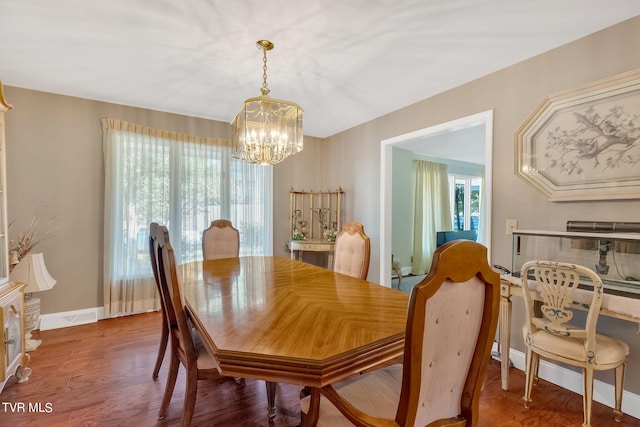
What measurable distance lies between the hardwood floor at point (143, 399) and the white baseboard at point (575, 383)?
5cm

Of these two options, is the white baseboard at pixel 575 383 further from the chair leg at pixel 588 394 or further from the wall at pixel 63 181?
the wall at pixel 63 181

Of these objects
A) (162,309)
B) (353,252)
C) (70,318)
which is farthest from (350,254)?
(70,318)

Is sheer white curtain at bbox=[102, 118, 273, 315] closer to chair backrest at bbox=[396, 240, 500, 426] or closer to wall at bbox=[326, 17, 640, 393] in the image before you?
wall at bbox=[326, 17, 640, 393]

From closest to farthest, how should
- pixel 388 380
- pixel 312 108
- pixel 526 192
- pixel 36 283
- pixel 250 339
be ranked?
pixel 250 339, pixel 388 380, pixel 526 192, pixel 36 283, pixel 312 108

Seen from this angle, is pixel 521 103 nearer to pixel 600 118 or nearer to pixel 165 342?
pixel 600 118

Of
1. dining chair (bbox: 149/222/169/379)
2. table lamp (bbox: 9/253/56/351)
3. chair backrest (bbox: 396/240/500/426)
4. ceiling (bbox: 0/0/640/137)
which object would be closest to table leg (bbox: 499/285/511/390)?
chair backrest (bbox: 396/240/500/426)

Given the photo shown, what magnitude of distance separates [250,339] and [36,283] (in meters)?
2.70

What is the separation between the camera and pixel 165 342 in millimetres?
2068

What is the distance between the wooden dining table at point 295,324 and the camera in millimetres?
959

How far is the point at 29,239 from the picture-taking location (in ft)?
9.29

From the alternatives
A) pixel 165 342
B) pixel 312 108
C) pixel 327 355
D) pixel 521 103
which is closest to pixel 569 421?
pixel 327 355

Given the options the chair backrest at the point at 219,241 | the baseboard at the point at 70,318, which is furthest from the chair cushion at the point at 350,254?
the baseboard at the point at 70,318

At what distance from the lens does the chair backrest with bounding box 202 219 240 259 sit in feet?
10.5

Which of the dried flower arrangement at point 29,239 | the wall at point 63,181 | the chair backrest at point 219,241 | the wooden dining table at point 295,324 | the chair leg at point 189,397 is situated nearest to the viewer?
the wooden dining table at point 295,324
